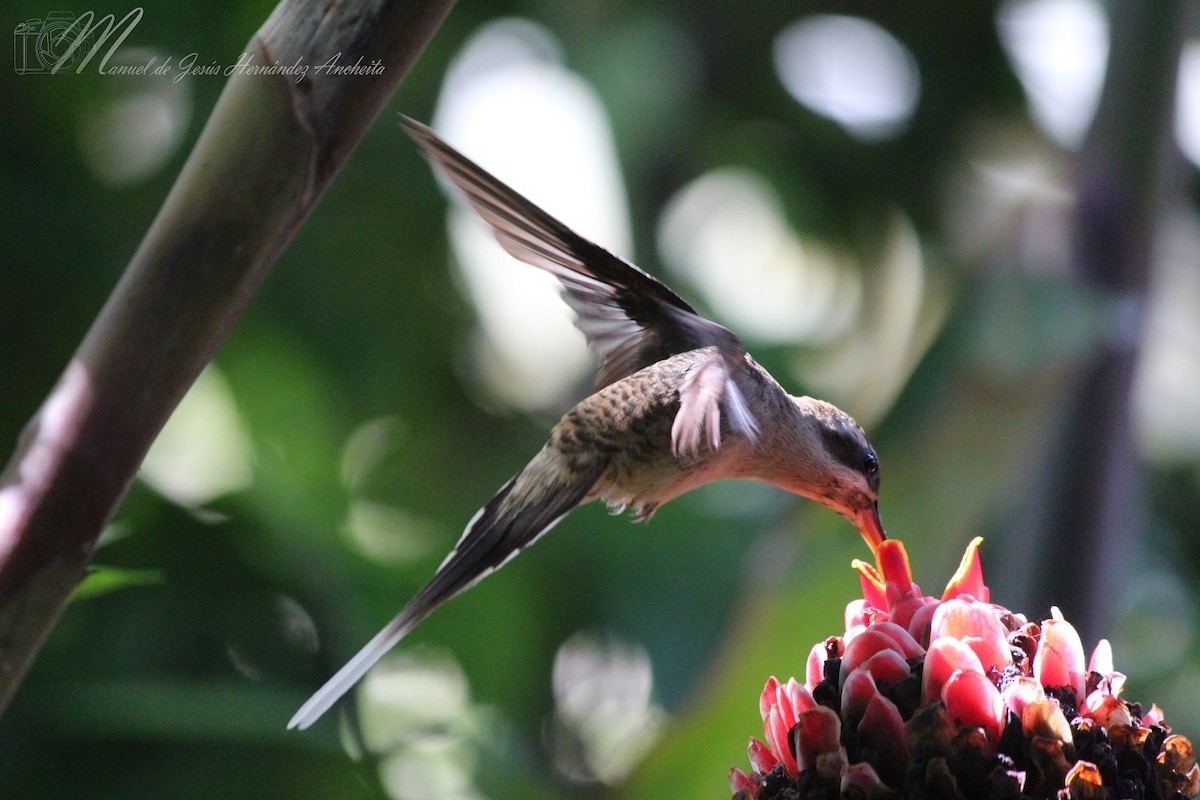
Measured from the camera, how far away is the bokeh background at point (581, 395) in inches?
57.7

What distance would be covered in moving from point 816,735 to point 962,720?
Result: 0.08 m

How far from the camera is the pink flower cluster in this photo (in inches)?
24.3

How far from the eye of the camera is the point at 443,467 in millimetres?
2270

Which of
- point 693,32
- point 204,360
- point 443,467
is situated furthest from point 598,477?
point 693,32

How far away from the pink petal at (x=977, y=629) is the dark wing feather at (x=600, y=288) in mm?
351

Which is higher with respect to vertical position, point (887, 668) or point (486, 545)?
point (887, 668)

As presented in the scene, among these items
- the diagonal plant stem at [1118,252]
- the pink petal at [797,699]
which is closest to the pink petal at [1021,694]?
the pink petal at [797,699]

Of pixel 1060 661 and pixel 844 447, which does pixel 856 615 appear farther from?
pixel 844 447

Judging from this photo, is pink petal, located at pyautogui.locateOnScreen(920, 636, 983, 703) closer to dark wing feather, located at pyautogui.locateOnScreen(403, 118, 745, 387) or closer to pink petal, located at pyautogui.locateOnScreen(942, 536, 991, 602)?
pink petal, located at pyautogui.locateOnScreen(942, 536, 991, 602)

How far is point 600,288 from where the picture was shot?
108 cm

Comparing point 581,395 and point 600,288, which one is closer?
point 600,288

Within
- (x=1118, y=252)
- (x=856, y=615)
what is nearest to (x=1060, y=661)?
(x=856, y=615)

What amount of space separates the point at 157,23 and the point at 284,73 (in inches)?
74.4

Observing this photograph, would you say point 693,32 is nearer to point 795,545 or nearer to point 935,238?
point 935,238
